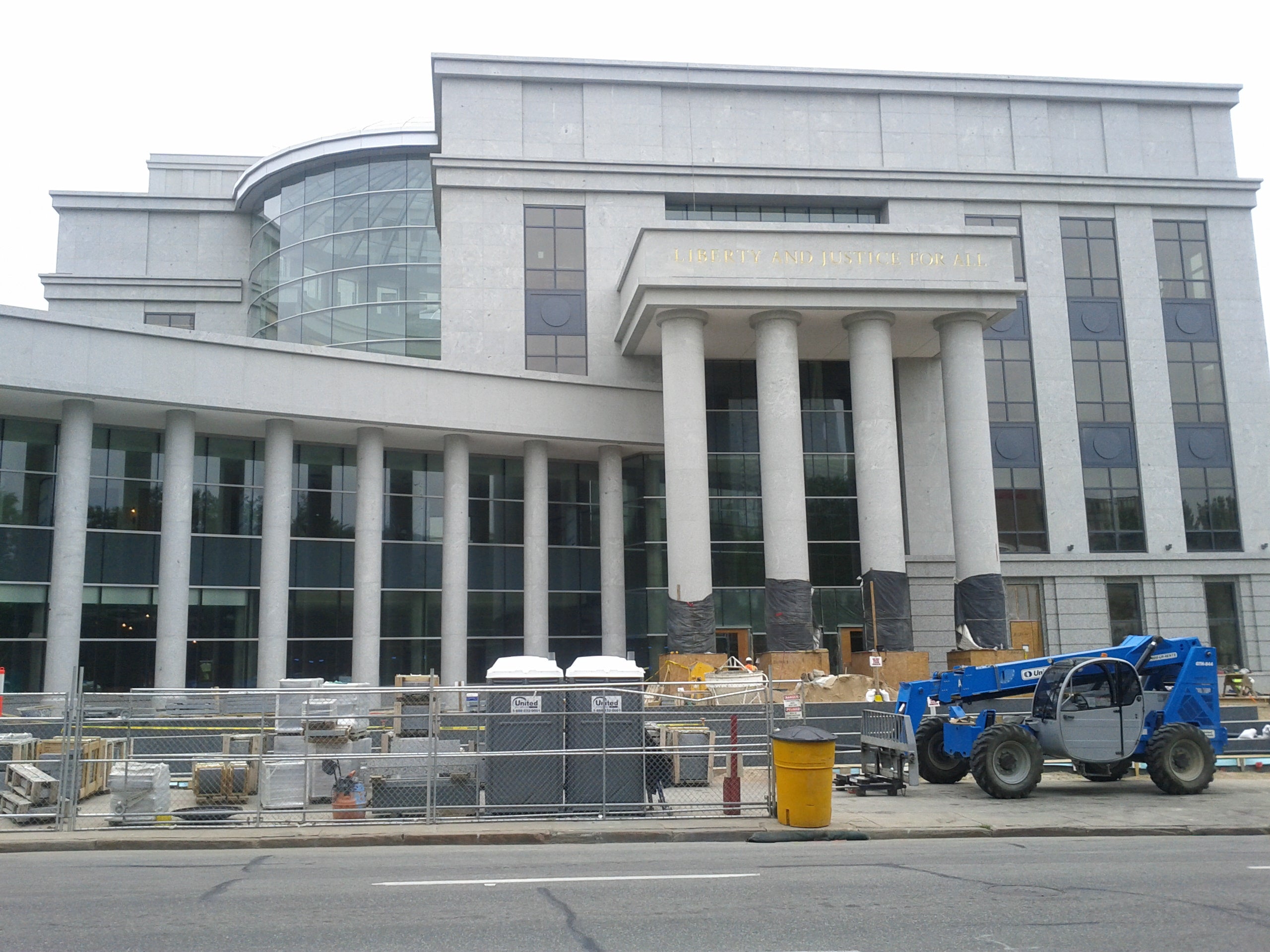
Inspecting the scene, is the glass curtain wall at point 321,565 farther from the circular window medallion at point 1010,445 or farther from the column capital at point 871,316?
the circular window medallion at point 1010,445

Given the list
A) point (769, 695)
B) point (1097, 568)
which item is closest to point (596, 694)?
point (769, 695)

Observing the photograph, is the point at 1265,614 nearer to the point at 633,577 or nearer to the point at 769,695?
the point at 633,577

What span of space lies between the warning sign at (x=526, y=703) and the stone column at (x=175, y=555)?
1942 cm

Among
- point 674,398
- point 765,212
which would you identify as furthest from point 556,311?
point 765,212

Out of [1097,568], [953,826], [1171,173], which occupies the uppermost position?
[1171,173]

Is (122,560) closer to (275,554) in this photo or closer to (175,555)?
(175,555)

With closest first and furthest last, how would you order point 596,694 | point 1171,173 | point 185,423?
point 596,694 → point 185,423 → point 1171,173

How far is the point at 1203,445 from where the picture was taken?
1735 inches

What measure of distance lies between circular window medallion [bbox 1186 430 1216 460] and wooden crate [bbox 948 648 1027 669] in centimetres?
1476

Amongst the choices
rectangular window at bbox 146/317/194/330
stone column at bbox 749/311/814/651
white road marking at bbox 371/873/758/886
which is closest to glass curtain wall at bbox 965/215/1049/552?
stone column at bbox 749/311/814/651

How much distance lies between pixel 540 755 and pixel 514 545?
2539 centimetres

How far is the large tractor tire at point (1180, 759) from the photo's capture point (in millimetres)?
17797

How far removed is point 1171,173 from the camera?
4609cm

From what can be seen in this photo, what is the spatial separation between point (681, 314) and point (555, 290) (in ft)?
25.5
